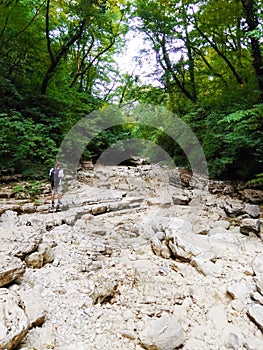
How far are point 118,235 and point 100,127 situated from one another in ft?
27.9

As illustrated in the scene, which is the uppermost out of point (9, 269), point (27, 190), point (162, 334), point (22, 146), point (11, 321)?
point (22, 146)

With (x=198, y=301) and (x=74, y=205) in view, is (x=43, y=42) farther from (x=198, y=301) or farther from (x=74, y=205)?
(x=198, y=301)

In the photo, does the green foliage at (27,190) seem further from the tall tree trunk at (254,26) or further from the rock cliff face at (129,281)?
the tall tree trunk at (254,26)

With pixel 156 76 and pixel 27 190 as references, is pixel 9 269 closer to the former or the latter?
pixel 27 190

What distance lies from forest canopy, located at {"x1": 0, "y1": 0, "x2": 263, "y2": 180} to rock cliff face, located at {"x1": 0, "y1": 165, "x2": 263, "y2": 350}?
2371 mm

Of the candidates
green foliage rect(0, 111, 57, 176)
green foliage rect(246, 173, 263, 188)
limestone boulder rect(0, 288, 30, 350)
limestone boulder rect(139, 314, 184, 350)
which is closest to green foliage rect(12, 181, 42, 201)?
green foliage rect(0, 111, 57, 176)

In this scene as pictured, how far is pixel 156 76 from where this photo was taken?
1080 cm

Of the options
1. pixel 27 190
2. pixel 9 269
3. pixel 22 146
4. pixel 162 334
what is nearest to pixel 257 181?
pixel 162 334

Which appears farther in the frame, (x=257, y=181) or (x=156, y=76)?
(x=156, y=76)

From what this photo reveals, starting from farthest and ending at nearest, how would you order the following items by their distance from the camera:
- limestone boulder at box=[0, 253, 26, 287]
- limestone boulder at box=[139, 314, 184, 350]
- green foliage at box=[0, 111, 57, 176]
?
1. green foliage at box=[0, 111, 57, 176]
2. limestone boulder at box=[0, 253, 26, 287]
3. limestone boulder at box=[139, 314, 184, 350]

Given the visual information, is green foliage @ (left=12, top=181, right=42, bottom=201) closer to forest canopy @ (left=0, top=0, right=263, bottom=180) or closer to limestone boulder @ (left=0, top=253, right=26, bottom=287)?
forest canopy @ (left=0, top=0, right=263, bottom=180)

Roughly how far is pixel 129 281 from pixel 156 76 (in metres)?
10.1

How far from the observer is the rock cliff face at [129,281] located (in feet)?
7.00

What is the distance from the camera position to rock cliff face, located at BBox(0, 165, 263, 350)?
213 cm
